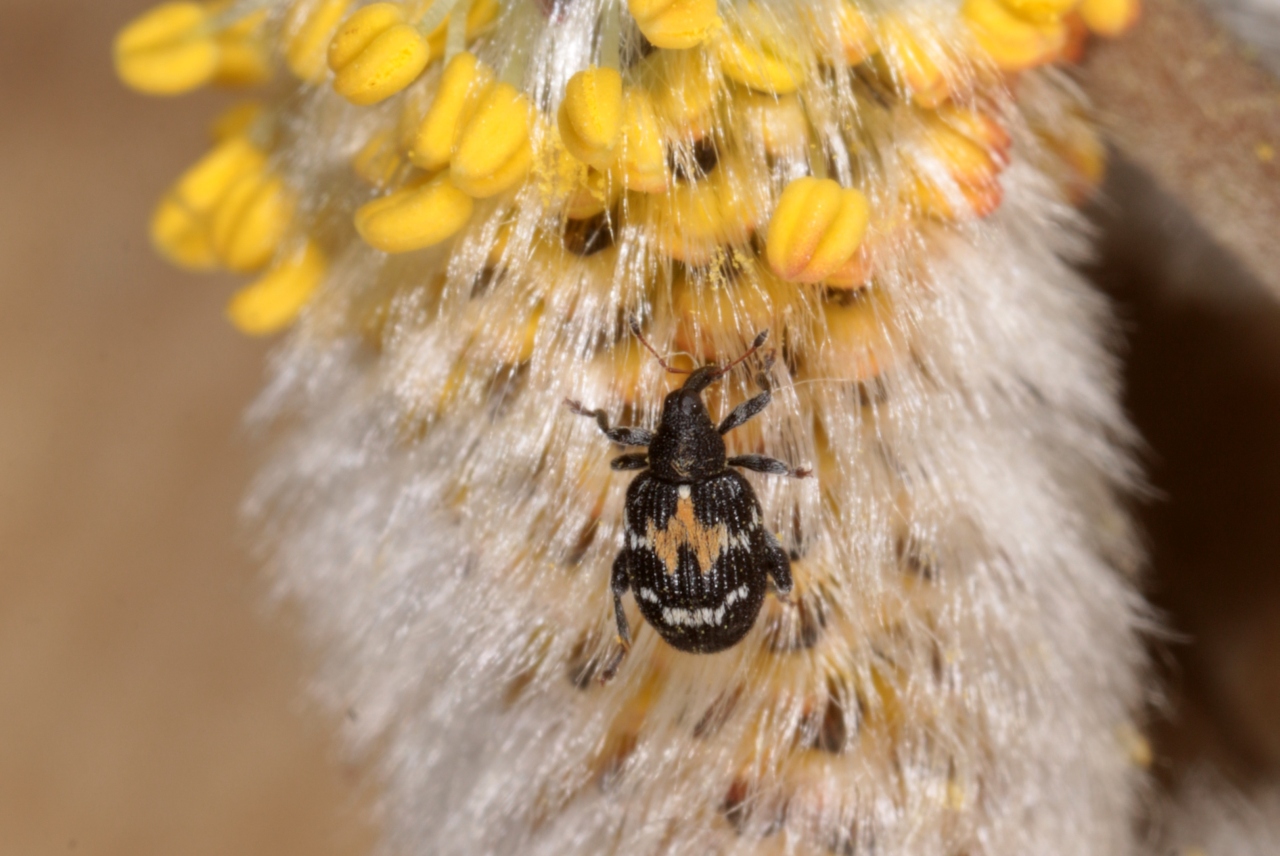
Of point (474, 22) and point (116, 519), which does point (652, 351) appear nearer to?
point (474, 22)

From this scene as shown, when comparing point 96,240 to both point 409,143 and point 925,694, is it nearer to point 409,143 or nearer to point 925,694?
point 409,143

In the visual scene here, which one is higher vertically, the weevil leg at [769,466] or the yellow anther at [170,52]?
the yellow anther at [170,52]

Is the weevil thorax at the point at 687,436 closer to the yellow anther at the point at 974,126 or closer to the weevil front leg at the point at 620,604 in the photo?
the weevil front leg at the point at 620,604

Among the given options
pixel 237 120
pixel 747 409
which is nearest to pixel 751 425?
pixel 747 409

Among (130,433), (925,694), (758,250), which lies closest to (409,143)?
(758,250)

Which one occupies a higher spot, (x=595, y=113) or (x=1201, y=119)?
(x=595, y=113)

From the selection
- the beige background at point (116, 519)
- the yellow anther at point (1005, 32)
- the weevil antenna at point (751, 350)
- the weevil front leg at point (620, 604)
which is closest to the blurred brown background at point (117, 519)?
the beige background at point (116, 519)

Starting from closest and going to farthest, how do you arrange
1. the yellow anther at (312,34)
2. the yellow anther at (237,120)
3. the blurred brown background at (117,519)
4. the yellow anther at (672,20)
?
the yellow anther at (672,20) → the yellow anther at (312,34) → the yellow anther at (237,120) → the blurred brown background at (117,519)

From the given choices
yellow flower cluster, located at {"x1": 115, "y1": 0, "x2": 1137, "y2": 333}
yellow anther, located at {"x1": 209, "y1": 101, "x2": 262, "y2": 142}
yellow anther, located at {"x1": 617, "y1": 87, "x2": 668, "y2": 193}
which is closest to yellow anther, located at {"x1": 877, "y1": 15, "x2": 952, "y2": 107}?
yellow flower cluster, located at {"x1": 115, "y1": 0, "x2": 1137, "y2": 333}
